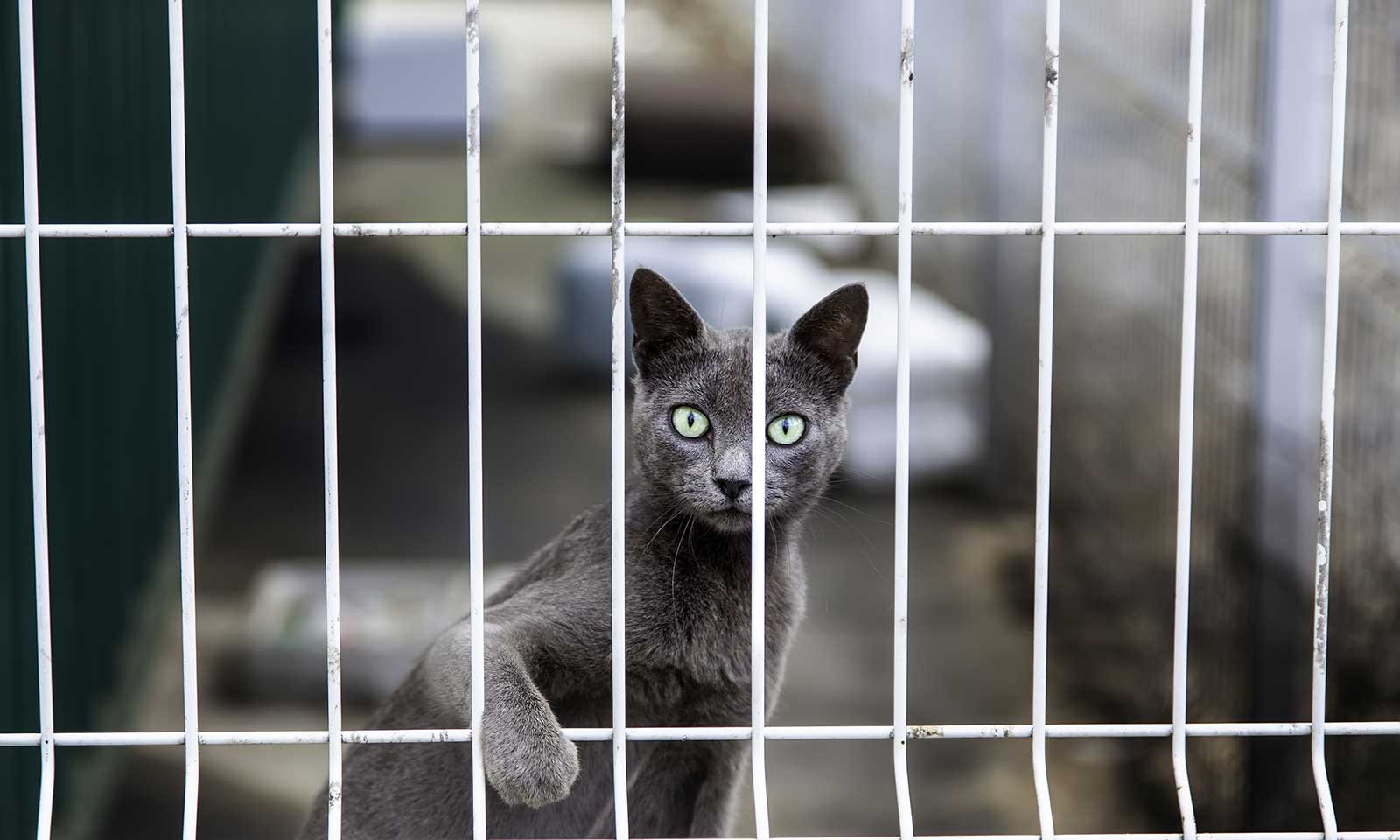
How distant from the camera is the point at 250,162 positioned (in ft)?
23.7

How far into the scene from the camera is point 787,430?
210 centimetres

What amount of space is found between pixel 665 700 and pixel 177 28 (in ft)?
3.54

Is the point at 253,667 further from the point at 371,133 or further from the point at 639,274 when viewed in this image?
the point at 371,133

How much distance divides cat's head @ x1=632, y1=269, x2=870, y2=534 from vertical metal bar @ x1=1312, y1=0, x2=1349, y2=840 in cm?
58

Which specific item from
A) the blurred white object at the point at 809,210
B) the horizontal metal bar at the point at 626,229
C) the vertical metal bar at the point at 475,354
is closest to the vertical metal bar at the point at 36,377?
the horizontal metal bar at the point at 626,229

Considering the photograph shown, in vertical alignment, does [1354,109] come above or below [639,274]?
above

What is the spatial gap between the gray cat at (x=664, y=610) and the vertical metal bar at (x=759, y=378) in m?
0.23

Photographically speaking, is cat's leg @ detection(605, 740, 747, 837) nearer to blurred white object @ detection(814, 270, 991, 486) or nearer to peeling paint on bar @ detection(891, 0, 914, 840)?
peeling paint on bar @ detection(891, 0, 914, 840)

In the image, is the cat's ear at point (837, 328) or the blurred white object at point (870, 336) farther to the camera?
the blurred white object at point (870, 336)

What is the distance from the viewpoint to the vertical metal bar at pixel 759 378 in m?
1.66

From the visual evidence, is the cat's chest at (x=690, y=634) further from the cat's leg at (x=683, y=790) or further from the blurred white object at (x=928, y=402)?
the blurred white object at (x=928, y=402)

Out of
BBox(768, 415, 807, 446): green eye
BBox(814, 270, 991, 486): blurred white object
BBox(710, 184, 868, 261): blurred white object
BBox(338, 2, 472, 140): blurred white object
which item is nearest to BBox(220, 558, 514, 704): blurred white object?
BBox(814, 270, 991, 486): blurred white object

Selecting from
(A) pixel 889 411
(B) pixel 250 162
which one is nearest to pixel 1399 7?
(A) pixel 889 411

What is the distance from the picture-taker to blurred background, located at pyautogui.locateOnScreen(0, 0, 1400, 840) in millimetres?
3635
